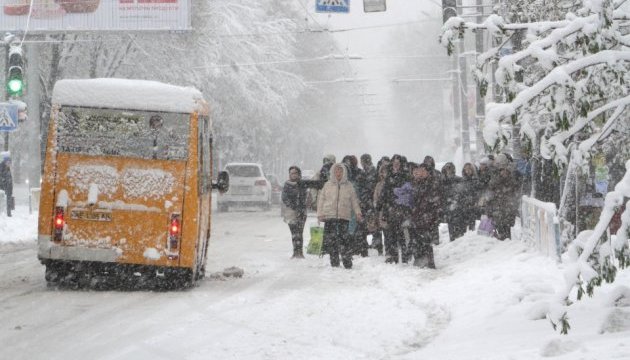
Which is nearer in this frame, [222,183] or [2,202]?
[222,183]

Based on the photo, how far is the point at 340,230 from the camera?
17922 millimetres

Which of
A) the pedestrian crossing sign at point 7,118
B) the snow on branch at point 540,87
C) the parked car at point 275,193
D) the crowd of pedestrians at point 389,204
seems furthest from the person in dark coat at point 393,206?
the parked car at point 275,193

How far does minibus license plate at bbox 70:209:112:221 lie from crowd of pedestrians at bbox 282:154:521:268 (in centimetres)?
497

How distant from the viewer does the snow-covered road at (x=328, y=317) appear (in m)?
8.86

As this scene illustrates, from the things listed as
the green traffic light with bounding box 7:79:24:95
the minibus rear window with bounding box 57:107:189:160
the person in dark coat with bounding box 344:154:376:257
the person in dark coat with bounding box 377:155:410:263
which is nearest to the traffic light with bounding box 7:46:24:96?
the green traffic light with bounding box 7:79:24:95

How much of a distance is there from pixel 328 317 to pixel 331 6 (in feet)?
64.2

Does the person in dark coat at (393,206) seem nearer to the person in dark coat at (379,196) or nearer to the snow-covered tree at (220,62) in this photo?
the person in dark coat at (379,196)

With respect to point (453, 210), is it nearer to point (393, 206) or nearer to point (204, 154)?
point (393, 206)

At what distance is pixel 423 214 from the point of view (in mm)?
17500

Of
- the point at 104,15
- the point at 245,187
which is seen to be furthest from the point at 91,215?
the point at 245,187

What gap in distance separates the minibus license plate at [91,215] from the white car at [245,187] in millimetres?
27049

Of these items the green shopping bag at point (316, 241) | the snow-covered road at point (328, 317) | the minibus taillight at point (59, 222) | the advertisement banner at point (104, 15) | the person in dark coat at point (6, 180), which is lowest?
the snow-covered road at point (328, 317)

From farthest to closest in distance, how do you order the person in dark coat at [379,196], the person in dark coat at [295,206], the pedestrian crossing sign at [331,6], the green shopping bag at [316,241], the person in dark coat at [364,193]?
the pedestrian crossing sign at [331,6] < the green shopping bag at [316,241] < the person in dark coat at [295,206] < the person in dark coat at [364,193] < the person in dark coat at [379,196]

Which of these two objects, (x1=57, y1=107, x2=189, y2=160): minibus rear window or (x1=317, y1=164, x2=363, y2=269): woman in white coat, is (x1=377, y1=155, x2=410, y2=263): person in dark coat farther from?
(x1=57, y1=107, x2=189, y2=160): minibus rear window
